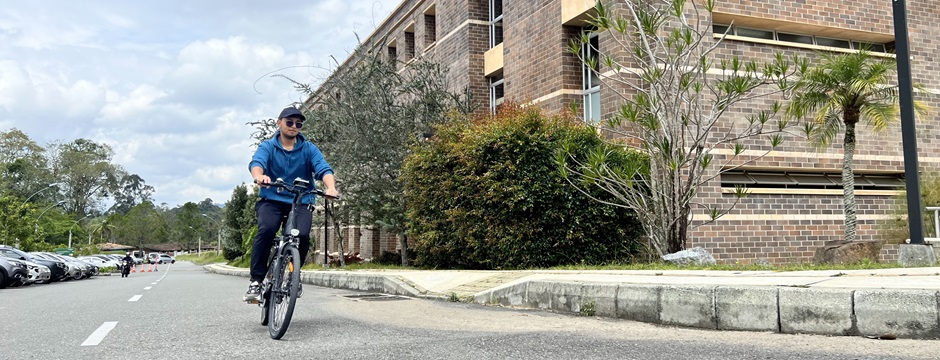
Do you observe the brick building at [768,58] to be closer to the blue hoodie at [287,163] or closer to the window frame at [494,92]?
the window frame at [494,92]

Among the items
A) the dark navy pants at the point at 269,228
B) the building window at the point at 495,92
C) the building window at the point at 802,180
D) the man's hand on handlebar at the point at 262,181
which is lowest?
the dark navy pants at the point at 269,228

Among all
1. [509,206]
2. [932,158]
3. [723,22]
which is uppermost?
[723,22]

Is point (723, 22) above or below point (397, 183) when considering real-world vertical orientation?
above

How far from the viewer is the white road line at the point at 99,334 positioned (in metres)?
5.29

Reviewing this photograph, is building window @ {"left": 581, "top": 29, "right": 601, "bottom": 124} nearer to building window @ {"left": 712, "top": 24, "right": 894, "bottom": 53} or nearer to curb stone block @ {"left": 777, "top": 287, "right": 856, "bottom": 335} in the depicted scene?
building window @ {"left": 712, "top": 24, "right": 894, "bottom": 53}

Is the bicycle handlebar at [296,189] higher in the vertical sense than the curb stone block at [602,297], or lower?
higher

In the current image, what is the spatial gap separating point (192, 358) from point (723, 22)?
14728 mm

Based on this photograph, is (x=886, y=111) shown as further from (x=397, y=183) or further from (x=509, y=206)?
(x=397, y=183)

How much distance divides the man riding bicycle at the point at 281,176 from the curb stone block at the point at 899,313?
405 cm

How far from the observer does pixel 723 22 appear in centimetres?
1636

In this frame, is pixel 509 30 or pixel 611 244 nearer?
pixel 611 244

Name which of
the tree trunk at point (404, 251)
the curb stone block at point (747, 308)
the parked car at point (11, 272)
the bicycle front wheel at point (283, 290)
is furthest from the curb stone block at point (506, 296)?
the parked car at point (11, 272)

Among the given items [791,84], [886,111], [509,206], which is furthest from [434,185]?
[886,111]

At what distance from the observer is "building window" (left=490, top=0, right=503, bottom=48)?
21.7 m
